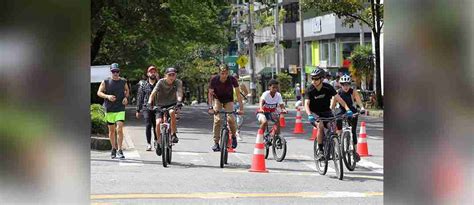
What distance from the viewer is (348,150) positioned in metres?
12.3

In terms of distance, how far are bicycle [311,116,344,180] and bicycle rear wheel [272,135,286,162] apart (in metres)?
1.98

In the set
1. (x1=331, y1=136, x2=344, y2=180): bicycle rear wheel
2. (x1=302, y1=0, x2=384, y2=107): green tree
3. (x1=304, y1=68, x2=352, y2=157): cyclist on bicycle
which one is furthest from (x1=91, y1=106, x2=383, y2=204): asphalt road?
(x1=302, y1=0, x2=384, y2=107): green tree

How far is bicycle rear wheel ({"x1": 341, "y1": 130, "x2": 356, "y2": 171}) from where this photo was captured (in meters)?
11.9

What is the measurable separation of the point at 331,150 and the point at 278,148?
9.05ft

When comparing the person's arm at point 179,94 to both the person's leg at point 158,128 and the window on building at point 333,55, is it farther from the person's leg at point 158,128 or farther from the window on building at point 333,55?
the window on building at point 333,55

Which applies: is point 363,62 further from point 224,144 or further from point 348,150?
point 348,150

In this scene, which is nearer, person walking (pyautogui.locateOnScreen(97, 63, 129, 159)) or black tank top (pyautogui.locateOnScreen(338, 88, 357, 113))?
black tank top (pyautogui.locateOnScreen(338, 88, 357, 113))

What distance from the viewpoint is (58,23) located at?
2.01 metres

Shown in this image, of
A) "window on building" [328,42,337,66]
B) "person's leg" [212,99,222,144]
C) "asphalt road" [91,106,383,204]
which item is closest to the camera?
"asphalt road" [91,106,383,204]

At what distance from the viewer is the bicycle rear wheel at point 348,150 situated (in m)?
11.9

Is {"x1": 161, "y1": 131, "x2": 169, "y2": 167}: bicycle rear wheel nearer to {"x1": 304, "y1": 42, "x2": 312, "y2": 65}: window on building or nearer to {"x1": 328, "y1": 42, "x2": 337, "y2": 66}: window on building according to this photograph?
{"x1": 328, "y1": 42, "x2": 337, "y2": 66}: window on building

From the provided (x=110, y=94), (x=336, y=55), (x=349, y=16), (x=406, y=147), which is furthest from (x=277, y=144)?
(x=336, y=55)

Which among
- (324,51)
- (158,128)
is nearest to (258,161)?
(158,128)

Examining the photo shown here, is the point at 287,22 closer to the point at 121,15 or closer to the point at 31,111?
the point at 121,15
